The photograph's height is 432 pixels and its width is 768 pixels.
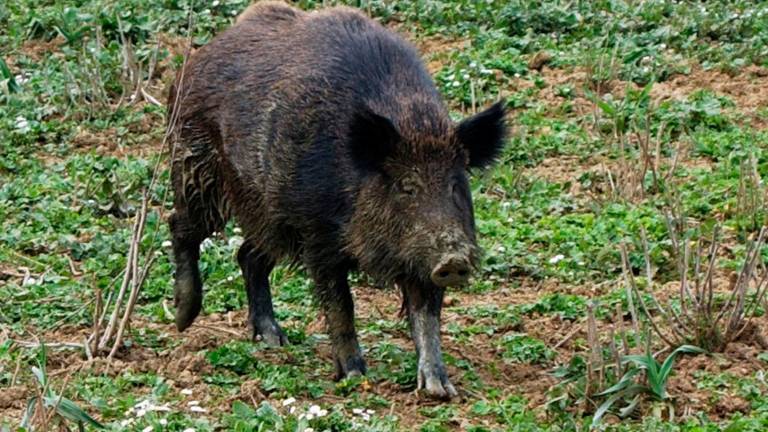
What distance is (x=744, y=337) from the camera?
7.46 m

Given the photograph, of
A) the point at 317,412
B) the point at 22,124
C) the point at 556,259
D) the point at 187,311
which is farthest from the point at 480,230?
the point at 22,124

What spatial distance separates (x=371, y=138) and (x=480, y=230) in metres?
2.42

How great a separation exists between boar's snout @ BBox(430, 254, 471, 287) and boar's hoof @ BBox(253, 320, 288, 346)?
1544 millimetres

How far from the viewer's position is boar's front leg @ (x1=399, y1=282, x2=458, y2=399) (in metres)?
7.14

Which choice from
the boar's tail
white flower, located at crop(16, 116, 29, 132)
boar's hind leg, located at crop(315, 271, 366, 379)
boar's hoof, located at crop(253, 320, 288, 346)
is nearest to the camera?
boar's hind leg, located at crop(315, 271, 366, 379)

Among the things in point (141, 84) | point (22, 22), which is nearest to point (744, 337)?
point (141, 84)

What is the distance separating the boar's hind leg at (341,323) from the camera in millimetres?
7578

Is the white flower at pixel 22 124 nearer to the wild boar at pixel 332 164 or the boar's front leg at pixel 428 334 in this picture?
the wild boar at pixel 332 164

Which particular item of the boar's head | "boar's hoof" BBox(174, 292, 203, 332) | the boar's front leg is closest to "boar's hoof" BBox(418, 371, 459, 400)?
the boar's front leg

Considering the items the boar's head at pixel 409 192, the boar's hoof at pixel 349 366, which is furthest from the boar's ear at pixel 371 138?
the boar's hoof at pixel 349 366

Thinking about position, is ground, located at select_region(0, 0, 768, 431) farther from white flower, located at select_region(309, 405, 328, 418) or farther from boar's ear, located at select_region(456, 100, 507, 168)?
boar's ear, located at select_region(456, 100, 507, 168)

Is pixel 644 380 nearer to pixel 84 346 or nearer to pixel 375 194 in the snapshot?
pixel 375 194

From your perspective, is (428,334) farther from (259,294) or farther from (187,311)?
(187,311)

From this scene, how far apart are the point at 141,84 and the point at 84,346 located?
5099 mm
